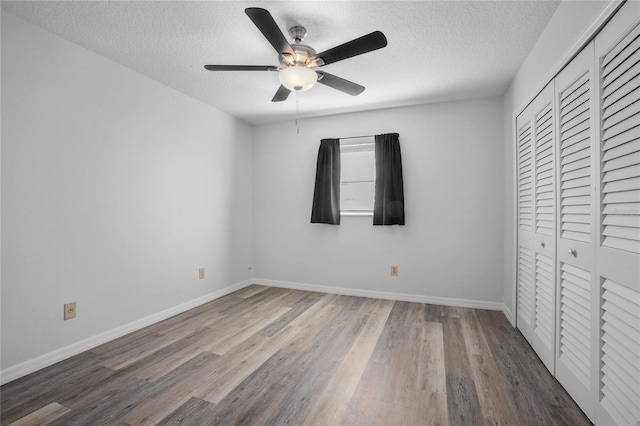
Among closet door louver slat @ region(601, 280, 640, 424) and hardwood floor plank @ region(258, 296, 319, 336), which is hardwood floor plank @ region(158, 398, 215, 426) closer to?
hardwood floor plank @ region(258, 296, 319, 336)

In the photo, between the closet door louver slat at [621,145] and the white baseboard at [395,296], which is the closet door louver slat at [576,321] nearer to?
the closet door louver slat at [621,145]

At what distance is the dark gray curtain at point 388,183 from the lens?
349cm

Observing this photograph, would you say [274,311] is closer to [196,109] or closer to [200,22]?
[196,109]

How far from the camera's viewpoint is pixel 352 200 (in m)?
3.89

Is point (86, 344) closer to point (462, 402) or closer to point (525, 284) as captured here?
point (462, 402)

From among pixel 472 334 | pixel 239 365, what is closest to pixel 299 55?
pixel 239 365

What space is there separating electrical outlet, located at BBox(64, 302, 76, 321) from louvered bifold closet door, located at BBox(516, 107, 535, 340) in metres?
3.47

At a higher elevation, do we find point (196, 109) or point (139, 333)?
point (196, 109)

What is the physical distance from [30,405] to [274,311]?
1893 mm

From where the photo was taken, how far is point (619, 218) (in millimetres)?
1299

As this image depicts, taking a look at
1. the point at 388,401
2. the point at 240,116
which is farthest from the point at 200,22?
the point at 388,401

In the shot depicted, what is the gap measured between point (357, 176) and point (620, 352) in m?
2.91

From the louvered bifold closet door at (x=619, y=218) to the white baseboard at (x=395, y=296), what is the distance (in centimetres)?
189

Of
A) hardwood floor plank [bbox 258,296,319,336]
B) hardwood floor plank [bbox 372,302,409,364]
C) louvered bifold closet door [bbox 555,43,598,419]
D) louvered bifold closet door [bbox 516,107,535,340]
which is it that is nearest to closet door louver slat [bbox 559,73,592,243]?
louvered bifold closet door [bbox 555,43,598,419]
